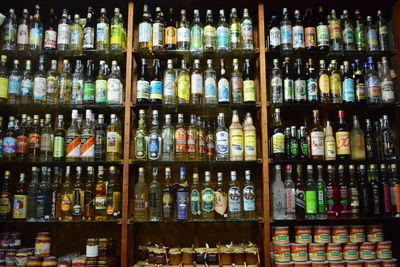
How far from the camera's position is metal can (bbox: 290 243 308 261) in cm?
254

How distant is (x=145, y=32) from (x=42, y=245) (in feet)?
5.16

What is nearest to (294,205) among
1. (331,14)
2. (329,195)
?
(329,195)

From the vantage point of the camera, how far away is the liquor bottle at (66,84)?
2.81 m

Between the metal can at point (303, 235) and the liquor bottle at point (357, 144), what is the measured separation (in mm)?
611

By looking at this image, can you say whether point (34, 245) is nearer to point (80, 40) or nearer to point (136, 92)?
point (136, 92)

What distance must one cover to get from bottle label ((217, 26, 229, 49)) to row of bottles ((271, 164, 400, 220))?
911mm

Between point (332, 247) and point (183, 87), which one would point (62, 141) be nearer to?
point (183, 87)

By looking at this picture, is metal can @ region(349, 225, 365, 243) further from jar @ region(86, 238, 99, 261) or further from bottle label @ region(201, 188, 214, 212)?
jar @ region(86, 238, 99, 261)

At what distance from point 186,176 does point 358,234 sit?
1.20 metres

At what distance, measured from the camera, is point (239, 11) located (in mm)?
3068

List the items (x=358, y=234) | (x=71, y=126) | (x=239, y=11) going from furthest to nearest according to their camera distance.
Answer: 1. (x=239, y=11)
2. (x=71, y=126)
3. (x=358, y=234)

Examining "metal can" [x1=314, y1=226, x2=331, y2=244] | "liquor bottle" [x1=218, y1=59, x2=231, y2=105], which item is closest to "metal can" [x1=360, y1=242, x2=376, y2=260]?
"metal can" [x1=314, y1=226, x2=331, y2=244]

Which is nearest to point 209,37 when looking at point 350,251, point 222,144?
point 222,144

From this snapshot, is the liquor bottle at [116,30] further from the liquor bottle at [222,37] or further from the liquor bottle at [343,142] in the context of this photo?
the liquor bottle at [343,142]
